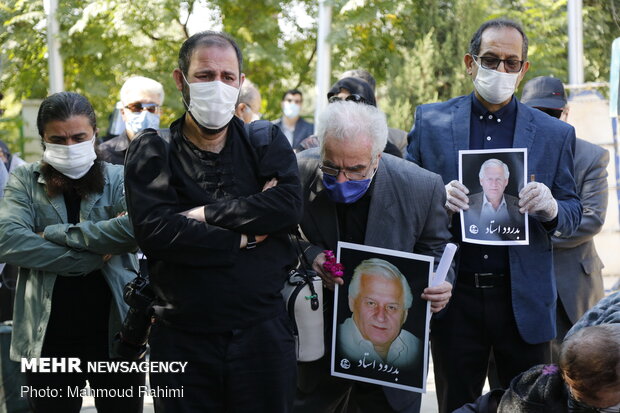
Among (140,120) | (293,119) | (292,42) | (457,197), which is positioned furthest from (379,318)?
(292,42)

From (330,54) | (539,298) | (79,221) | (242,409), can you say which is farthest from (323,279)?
(330,54)

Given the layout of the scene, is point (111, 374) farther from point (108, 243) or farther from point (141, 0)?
point (141, 0)

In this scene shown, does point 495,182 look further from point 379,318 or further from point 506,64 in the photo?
point 379,318

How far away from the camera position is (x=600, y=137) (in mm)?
9023

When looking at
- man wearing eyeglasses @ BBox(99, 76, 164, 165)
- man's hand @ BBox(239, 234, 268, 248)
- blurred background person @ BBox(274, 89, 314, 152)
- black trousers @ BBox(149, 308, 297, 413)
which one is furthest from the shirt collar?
blurred background person @ BBox(274, 89, 314, 152)

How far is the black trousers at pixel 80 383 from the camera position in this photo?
406 cm

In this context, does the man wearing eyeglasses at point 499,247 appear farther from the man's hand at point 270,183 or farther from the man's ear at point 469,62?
the man's hand at point 270,183

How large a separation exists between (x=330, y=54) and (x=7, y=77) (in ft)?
16.7

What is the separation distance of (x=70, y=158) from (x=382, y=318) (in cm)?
174

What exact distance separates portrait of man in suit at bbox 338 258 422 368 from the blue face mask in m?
0.29

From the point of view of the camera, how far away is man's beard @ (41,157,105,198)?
4.27m

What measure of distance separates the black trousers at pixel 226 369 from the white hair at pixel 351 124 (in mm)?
840

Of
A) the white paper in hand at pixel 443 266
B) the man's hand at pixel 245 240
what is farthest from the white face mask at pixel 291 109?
the man's hand at pixel 245 240

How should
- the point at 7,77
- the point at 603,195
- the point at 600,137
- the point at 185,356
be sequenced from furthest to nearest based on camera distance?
1. the point at 7,77
2. the point at 600,137
3. the point at 603,195
4. the point at 185,356
